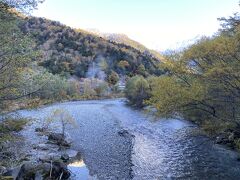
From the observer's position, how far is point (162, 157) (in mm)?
35062

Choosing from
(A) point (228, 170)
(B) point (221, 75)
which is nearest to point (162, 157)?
(A) point (228, 170)

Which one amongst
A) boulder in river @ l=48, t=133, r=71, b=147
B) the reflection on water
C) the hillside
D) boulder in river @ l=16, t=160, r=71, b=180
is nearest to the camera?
boulder in river @ l=16, t=160, r=71, b=180

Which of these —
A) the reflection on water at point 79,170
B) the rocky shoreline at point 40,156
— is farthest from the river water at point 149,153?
the rocky shoreline at point 40,156

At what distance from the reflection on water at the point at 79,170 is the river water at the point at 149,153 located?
0.31 ft

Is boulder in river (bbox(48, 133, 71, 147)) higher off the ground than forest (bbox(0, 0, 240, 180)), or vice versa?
forest (bbox(0, 0, 240, 180))

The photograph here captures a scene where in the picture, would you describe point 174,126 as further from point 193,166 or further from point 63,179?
point 63,179

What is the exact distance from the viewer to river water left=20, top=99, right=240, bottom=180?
3022 centimetres

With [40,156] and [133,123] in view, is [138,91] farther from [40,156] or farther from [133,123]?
[40,156]

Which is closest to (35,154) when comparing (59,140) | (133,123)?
(59,140)

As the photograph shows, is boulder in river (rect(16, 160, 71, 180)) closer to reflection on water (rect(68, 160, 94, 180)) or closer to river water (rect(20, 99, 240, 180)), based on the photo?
reflection on water (rect(68, 160, 94, 180))

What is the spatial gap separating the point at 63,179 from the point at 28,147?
12.0 meters

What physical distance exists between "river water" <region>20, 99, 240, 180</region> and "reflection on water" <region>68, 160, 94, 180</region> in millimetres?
96

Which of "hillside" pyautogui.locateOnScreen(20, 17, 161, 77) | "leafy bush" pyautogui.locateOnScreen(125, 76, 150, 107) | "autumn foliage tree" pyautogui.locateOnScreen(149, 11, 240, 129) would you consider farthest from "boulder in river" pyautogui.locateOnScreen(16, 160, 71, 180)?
"hillside" pyautogui.locateOnScreen(20, 17, 161, 77)

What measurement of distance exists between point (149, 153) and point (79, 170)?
32.2 feet
